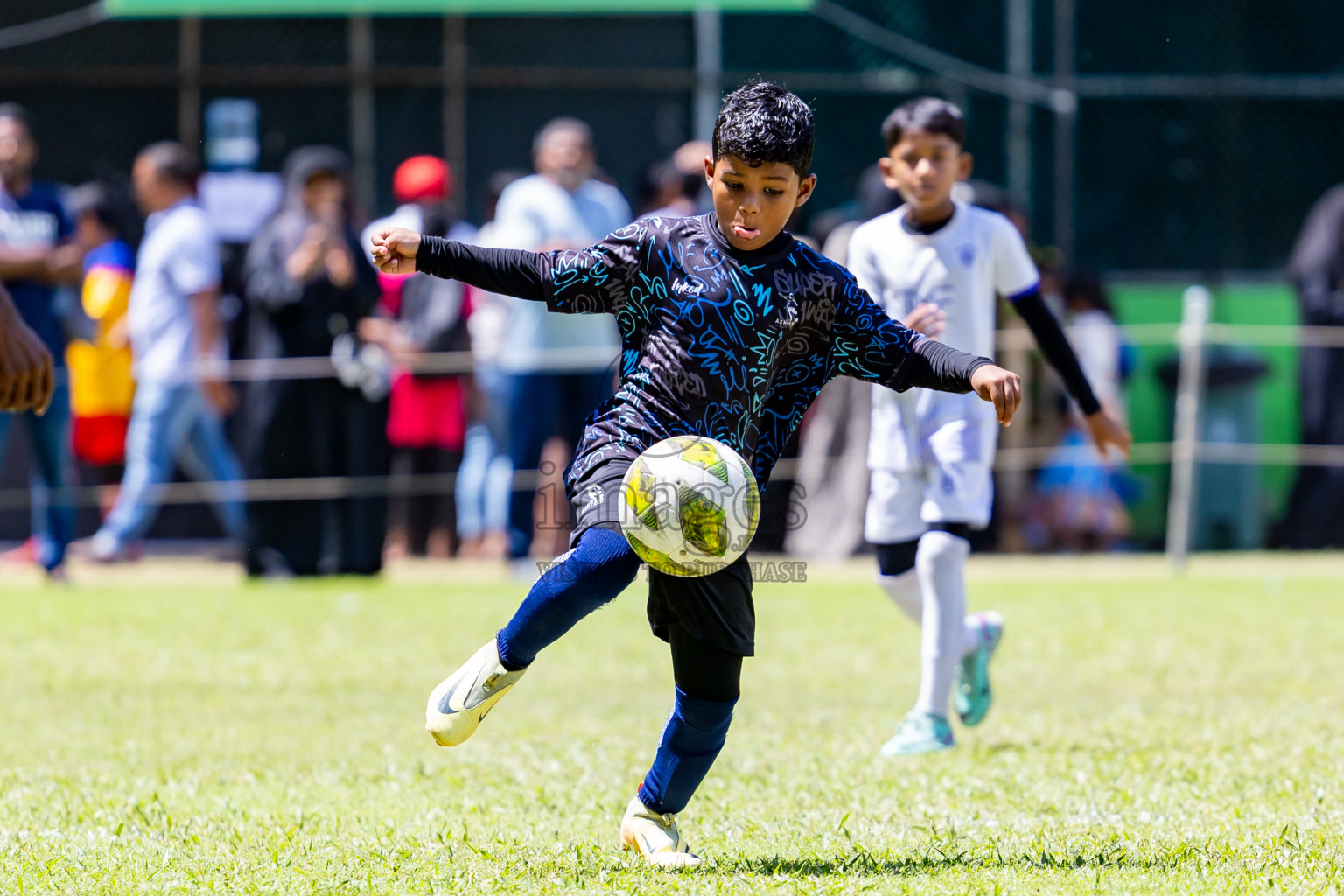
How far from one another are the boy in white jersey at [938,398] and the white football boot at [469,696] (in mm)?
2166

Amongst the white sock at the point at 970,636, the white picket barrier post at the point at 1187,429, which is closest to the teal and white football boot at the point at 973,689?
the white sock at the point at 970,636

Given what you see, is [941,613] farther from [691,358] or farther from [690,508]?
[690,508]

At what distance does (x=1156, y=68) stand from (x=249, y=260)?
6799mm

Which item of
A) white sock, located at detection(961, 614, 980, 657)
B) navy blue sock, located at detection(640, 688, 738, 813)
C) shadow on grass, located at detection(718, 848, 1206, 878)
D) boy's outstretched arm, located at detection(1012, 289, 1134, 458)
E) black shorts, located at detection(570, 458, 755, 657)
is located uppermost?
boy's outstretched arm, located at detection(1012, 289, 1134, 458)

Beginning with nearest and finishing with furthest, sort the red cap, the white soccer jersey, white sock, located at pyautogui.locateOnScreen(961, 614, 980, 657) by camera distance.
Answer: the white soccer jersey
white sock, located at pyautogui.locateOnScreen(961, 614, 980, 657)
the red cap

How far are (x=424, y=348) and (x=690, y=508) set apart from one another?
794 cm

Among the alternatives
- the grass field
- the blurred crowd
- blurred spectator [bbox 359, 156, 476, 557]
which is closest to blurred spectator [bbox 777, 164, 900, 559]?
the blurred crowd

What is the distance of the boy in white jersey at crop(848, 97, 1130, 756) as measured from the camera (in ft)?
19.7

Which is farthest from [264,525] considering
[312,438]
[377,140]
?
[377,140]

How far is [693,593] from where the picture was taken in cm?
404

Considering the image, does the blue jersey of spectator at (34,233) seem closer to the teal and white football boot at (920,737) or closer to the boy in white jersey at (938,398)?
the boy in white jersey at (938,398)

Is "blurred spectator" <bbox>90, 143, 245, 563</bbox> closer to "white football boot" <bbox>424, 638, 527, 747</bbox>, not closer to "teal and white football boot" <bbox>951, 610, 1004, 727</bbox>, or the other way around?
"teal and white football boot" <bbox>951, 610, 1004, 727</bbox>

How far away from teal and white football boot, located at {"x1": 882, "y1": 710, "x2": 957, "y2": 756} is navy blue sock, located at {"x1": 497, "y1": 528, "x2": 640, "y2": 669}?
2.03 metres

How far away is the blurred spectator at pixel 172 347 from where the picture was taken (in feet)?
36.1
